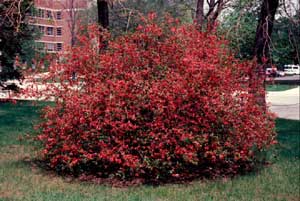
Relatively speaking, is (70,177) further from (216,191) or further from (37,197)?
(216,191)

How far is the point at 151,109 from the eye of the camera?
7.49m

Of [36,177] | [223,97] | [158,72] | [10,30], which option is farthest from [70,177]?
[10,30]

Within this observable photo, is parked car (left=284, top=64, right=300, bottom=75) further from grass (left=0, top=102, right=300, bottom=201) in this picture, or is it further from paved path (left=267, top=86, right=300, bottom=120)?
grass (left=0, top=102, right=300, bottom=201)

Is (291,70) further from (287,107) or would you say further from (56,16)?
(56,16)

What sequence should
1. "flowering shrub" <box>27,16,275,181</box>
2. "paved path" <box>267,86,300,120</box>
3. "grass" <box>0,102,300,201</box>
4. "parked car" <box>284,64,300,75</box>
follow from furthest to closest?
"parked car" <box>284,64,300,75</box>, "paved path" <box>267,86,300,120</box>, "flowering shrub" <box>27,16,275,181</box>, "grass" <box>0,102,300,201</box>

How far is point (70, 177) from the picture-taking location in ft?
25.6

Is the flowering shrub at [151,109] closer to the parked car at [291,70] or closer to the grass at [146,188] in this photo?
the grass at [146,188]

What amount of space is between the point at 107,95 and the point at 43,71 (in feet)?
4.81

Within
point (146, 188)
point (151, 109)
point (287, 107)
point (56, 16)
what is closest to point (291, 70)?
point (287, 107)

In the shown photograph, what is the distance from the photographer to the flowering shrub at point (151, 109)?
7.48 m

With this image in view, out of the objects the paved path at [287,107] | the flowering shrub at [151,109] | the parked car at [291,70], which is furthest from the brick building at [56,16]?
the parked car at [291,70]

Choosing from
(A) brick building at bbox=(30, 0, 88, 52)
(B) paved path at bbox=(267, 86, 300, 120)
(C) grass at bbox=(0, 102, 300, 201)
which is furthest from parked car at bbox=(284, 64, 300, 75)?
(C) grass at bbox=(0, 102, 300, 201)

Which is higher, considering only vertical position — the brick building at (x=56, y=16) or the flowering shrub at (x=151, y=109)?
the brick building at (x=56, y=16)

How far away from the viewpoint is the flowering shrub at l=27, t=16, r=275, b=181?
748 cm
